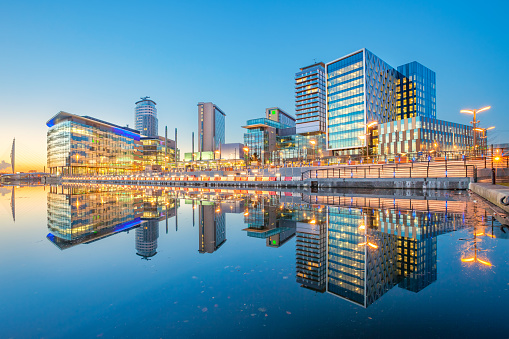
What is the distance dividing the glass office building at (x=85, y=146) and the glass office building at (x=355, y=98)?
4002 inches

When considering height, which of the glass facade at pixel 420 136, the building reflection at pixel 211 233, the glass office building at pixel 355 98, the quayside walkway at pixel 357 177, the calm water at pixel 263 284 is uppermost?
the glass office building at pixel 355 98

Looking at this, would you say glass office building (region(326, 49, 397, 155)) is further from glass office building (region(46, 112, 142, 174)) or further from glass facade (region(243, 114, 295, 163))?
glass office building (region(46, 112, 142, 174))

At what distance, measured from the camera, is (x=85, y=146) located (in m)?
118

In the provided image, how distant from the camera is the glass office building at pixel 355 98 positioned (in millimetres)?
99688

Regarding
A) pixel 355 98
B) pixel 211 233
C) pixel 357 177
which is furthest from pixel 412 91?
pixel 211 233

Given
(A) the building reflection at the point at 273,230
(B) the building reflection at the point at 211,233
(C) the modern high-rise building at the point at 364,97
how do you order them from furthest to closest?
(C) the modern high-rise building at the point at 364,97 → (A) the building reflection at the point at 273,230 → (B) the building reflection at the point at 211,233

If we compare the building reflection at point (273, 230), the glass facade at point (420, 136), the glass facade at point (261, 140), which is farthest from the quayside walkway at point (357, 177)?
→ the glass facade at point (261, 140)

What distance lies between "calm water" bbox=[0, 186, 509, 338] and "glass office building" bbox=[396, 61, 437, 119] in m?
132

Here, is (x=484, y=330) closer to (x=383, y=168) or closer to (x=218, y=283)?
(x=218, y=283)

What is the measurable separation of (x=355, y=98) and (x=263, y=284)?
Answer: 354 ft

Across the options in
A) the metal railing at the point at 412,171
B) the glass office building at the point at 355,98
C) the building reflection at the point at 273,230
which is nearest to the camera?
the building reflection at the point at 273,230

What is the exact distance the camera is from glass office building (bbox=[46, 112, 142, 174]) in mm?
112750

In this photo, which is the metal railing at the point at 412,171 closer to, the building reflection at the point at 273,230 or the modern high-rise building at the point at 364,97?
the building reflection at the point at 273,230

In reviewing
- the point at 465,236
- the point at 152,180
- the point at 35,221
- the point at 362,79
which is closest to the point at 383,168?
the point at 465,236
